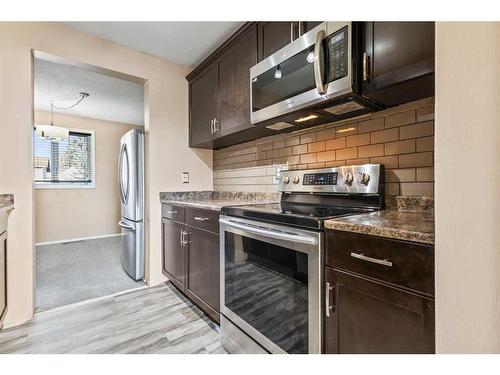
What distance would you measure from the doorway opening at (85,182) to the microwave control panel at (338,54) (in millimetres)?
2011

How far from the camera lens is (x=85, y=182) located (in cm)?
460

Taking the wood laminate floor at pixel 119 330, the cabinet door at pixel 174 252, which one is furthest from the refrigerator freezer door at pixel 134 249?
the wood laminate floor at pixel 119 330

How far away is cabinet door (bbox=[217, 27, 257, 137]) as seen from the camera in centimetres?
184

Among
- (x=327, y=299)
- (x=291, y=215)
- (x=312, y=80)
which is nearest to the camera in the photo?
(x=327, y=299)

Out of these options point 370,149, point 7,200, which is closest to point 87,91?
point 7,200

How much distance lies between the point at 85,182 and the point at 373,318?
17.1ft

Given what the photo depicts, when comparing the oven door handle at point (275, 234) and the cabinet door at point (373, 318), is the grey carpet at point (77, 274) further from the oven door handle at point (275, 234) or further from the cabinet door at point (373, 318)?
the cabinet door at point (373, 318)

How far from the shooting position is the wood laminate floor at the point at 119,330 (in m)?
1.50

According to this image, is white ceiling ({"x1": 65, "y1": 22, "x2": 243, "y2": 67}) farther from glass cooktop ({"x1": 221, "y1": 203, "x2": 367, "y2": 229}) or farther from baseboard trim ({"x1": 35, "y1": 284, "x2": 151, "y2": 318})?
baseboard trim ({"x1": 35, "y1": 284, "x2": 151, "y2": 318})

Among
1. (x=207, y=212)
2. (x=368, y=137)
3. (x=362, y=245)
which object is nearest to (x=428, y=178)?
(x=368, y=137)

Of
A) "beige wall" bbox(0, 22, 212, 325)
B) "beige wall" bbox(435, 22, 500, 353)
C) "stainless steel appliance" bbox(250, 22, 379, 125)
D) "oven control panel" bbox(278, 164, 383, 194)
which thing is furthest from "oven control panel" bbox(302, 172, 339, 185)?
"beige wall" bbox(0, 22, 212, 325)

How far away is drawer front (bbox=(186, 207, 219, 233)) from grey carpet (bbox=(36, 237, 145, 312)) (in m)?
1.10

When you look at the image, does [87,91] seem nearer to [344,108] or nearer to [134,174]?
[134,174]
